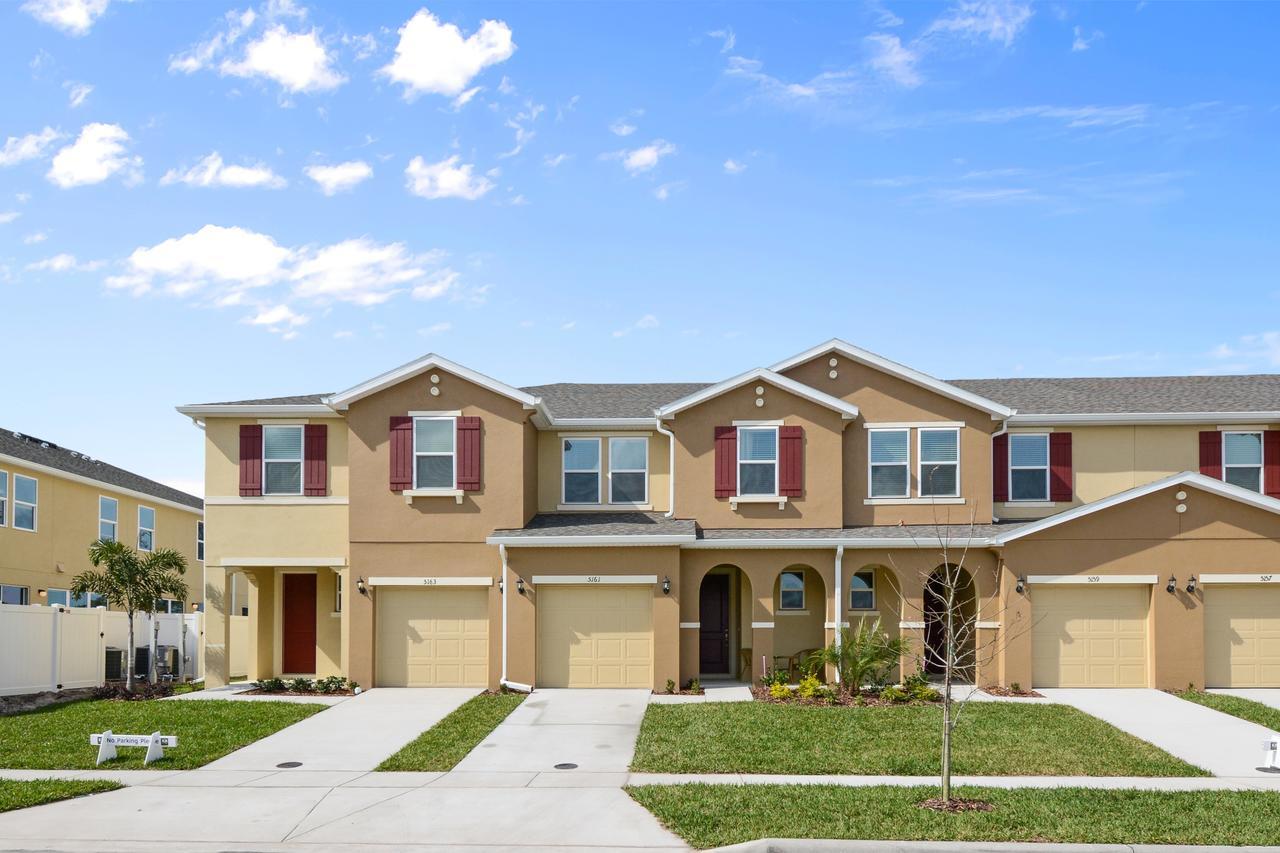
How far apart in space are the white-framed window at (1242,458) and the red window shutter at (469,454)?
51.5 feet

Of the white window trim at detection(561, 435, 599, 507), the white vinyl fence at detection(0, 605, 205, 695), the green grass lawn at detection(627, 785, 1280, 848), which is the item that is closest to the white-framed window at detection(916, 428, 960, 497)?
the white window trim at detection(561, 435, 599, 507)

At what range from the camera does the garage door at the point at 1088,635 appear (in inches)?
845

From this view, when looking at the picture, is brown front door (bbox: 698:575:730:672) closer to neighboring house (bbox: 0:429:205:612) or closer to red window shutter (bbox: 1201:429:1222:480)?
red window shutter (bbox: 1201:429:1222:480)

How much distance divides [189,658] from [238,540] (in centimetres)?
660

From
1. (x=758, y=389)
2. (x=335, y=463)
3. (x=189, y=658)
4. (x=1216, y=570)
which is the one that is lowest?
(x=189, y=658)

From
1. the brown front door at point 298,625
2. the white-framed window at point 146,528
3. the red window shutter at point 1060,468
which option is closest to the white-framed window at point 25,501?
the white-framed window at point 146,528

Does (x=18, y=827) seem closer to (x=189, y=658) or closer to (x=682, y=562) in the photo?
(x=682, y=562)

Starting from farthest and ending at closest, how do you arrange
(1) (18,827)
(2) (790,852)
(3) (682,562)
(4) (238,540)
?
(4) (238,540)
(3) (682,562)
(1) (18,827)
(2) (790,852)

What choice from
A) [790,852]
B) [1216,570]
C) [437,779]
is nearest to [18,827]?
[437,779]

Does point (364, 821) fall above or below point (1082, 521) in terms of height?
below

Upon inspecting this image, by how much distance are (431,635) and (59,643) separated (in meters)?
7.75

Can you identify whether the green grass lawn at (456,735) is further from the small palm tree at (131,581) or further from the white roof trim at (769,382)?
the small palm tree at (131,581)

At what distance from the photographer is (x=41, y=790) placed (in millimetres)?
13562

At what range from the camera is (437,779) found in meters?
14.5
